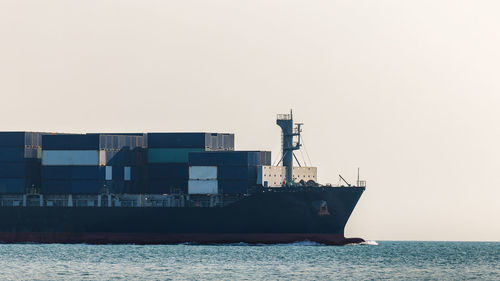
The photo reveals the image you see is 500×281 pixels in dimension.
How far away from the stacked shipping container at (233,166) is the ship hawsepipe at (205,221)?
1897 millimetres

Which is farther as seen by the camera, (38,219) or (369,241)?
(369,241)

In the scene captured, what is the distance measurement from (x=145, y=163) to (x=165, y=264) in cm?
3795

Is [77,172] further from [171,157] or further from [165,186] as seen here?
[171,157]

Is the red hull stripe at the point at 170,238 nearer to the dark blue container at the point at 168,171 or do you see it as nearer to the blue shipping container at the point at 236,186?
the blue shipping container at the point at 236,186

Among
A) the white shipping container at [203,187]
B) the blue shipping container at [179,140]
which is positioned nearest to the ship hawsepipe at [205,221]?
the white shipping container at [203,187]

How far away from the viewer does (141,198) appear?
439 feet

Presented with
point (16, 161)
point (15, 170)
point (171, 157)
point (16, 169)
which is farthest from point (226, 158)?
point (15, 170)

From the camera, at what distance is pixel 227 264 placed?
102 m

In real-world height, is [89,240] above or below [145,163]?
below

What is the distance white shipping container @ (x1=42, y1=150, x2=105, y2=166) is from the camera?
5197 inches

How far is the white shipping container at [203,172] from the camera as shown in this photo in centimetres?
13025

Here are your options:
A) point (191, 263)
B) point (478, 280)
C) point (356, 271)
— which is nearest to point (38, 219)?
point (191, 263)

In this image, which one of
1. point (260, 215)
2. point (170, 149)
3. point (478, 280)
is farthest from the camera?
point (170, 149)

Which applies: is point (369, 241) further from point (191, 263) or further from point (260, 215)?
point (191, 263)
